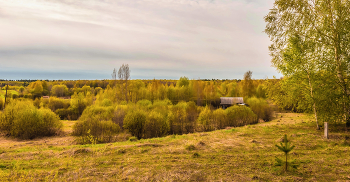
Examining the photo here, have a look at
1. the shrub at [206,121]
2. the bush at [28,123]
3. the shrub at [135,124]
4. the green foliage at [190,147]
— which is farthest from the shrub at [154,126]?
the bush at [28,123]

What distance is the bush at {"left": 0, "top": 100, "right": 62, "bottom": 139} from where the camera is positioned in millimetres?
24938

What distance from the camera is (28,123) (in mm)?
24938

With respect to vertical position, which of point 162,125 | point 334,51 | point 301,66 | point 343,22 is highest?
point 343,22

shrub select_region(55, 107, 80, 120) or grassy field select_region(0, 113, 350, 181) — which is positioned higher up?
grassy field select_region(0, 113, 350, 181)

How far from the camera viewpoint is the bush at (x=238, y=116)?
30500 millimetres

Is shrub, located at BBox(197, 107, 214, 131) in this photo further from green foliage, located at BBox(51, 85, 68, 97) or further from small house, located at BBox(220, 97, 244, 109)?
green foliage, located at BBox(51, 85, 68, 97)

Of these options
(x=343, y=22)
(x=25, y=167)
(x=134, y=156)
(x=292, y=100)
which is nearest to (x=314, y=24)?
(x=343, y=22)

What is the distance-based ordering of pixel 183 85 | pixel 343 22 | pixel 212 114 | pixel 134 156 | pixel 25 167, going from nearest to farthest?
pixel 25 167 < pixel 134 156 < pixel 343 22 < pixel 212 114 < pixel 183 85

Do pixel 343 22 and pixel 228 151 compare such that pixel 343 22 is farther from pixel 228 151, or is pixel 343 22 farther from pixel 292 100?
pixel 228 151

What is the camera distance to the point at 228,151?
8.50 m

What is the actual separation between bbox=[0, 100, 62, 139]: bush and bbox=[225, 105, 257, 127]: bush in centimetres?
2622

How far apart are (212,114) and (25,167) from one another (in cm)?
2622

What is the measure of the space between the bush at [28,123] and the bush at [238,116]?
26.2m

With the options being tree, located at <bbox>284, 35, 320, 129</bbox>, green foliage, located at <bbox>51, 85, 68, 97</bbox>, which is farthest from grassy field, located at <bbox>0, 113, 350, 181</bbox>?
green foliage, located at <bbox>51, 85, 68, 97</bbox>
